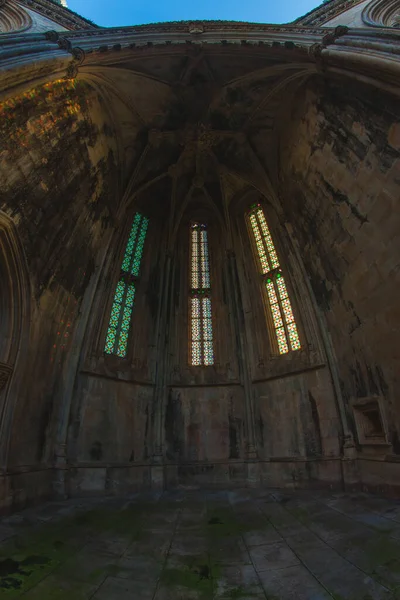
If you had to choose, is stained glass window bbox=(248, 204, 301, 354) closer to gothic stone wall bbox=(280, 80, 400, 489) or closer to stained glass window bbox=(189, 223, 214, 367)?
gothic stone wall bbox=(280, 80, 400, 489)

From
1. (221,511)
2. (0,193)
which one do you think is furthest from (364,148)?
(221,511)

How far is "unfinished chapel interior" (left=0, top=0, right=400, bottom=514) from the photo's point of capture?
8148mm

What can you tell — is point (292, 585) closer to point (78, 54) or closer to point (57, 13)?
point (78, 54)

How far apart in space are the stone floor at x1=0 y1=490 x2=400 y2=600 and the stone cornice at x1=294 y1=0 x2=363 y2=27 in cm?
1378

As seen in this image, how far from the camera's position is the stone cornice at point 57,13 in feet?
36.4

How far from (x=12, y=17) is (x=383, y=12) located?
1145 centimetres

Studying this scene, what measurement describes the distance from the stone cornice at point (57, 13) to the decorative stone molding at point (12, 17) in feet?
1.59

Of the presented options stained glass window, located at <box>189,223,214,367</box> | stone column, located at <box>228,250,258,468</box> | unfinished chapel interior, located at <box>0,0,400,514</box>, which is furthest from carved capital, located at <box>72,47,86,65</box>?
stained glass window, located at <box>189,223,214,367</box>

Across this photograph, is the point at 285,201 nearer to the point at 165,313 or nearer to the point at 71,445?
the point at 165,313

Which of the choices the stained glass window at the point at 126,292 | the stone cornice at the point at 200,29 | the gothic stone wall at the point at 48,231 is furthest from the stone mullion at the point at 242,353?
the stone cornice at the point at 200,29

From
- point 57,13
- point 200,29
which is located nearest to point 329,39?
point 200,29

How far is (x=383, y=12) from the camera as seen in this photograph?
9984 millimetres

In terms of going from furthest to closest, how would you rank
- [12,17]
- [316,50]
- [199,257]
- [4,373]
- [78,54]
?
[199,257], [12,17], [316,50], [78,54], [4,373]

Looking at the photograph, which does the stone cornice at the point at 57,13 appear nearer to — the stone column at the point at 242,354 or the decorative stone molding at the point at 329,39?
the decorative stone molding at the point at 329,39
